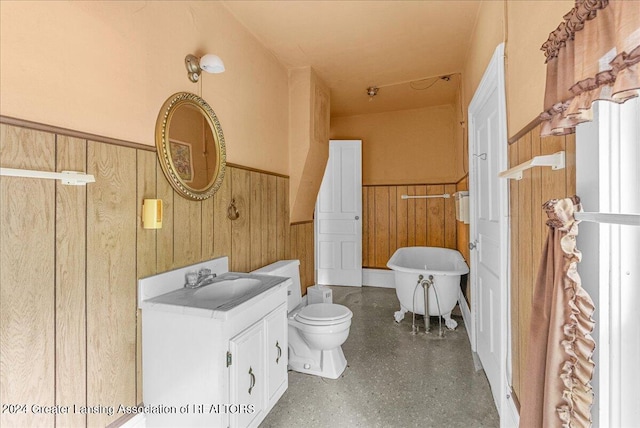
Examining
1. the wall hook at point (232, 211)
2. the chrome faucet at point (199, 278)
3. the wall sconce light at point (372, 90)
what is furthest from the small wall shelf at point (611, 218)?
the wall sconce light at point (372, 90)

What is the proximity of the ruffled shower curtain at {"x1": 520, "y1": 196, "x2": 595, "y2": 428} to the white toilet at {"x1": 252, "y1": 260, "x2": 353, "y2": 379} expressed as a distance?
53.0 inches

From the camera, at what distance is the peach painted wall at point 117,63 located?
111cm

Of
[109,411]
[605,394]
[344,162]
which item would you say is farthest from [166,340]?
[344,162]

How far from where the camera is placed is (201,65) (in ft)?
5.89

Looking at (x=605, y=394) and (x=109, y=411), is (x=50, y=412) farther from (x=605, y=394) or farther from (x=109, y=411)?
(x=605, y=394)

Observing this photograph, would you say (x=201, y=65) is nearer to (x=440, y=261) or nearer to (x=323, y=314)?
(x=323, y=314)

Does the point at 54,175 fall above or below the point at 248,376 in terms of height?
above

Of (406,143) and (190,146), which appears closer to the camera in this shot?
(190,146)

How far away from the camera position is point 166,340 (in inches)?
58.3

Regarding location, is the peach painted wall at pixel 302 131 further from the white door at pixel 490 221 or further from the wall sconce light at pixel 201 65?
the white door at pixel 490 221

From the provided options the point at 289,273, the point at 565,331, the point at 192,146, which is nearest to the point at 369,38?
the point at 192,146

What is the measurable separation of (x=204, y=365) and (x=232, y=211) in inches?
42.9

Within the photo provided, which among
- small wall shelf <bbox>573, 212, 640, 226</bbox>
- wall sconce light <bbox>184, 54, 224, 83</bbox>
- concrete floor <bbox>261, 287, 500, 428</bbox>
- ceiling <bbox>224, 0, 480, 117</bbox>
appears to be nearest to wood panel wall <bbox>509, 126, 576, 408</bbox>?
small wall shelf <bbox>573, 212, 640, 226</bbox>

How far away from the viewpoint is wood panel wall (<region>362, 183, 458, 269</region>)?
14.3ft
